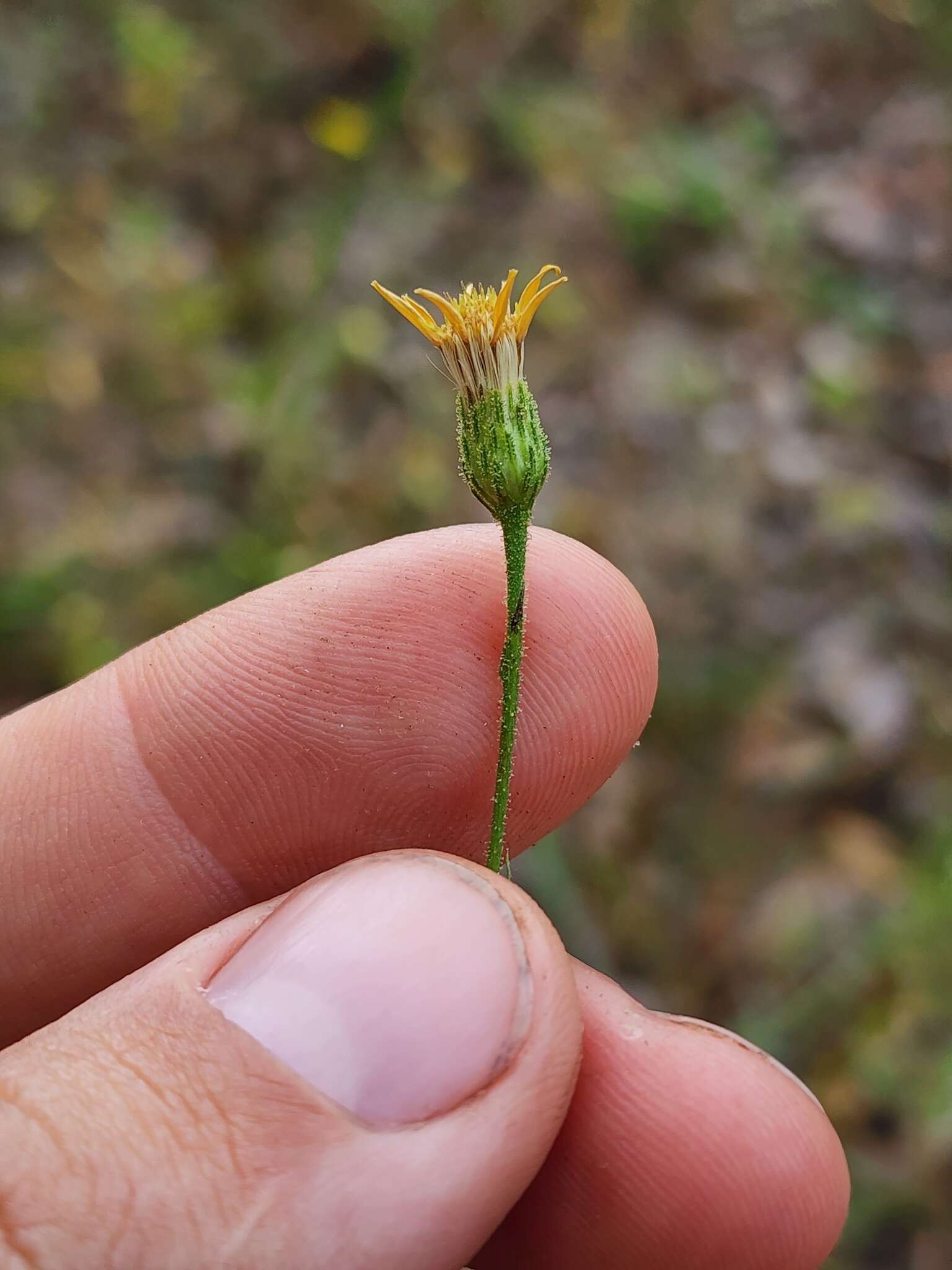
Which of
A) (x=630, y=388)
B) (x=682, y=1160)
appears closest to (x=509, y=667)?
(x=682, y=1160)

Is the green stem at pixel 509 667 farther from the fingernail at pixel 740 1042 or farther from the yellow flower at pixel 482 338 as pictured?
the fingernail at pixel 740 1042

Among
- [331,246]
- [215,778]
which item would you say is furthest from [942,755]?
[331,246]

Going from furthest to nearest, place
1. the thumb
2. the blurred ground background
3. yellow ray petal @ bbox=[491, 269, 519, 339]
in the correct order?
the blurred ground background, yellow ray petal @ bbox=[491, 269, 519, 339], the thumb

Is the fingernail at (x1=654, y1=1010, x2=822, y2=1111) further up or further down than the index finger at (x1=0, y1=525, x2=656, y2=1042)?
further down

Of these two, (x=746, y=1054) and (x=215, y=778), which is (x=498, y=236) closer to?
(x=215, y=778)

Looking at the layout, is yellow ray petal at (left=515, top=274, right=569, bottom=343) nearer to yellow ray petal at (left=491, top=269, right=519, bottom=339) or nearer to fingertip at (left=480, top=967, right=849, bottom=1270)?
yellow ray petal at (left=491, top=269, right=519, bottom=339)

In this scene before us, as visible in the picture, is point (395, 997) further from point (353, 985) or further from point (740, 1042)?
point (740, 1042)

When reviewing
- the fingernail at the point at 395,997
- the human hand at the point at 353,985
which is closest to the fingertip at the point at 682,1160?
the human hand at the point at 353,985

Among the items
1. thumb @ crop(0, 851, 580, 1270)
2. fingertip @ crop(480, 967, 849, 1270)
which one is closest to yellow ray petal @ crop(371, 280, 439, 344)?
thumb @ crop(0, 851, 580, 1270)

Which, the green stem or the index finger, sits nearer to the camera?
the green stem
